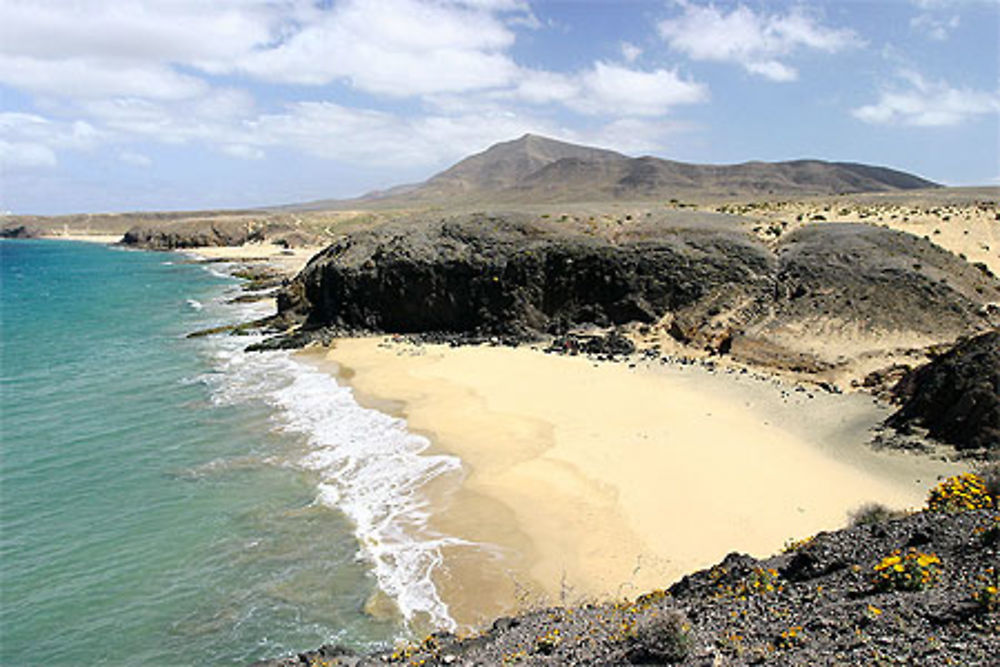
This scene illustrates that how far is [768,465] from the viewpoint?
1648 centimetres

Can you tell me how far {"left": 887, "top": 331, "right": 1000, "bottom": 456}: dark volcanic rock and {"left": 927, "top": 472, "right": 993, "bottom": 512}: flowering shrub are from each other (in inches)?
246

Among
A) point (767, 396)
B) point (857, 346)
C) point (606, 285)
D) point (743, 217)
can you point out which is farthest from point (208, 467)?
point (743, 217)

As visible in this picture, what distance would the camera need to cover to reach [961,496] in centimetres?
1026

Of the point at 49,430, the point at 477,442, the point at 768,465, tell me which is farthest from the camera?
the point at 49,430

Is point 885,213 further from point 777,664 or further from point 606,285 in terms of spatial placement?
point 777,664

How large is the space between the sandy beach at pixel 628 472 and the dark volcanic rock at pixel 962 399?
1267 mm

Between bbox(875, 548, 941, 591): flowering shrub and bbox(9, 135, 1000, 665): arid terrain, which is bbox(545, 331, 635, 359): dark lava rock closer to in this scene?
bbox(9, 135, 1000, 665): arid terrain

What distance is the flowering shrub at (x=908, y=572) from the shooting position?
7.80 metres

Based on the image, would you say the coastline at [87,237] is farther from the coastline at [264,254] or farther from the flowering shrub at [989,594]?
the flowering shrub at [989,594]

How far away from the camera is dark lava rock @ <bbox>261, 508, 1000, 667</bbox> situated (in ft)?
22.2

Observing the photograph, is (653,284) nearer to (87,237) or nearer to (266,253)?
(266,253)

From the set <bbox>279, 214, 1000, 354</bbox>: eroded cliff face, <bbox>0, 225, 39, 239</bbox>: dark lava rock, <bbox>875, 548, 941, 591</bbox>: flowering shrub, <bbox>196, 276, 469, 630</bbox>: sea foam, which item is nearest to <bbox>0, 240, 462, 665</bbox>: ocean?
<bbox>196, 276, 469, 630</bbox>: sea foam

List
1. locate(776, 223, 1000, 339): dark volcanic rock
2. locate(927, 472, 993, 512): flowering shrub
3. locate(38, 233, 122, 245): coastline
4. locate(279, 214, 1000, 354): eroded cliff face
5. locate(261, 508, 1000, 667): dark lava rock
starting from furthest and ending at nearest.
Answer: locate(38, 233, 122, 245): coastline < locate(279, 214, 1000, 354): eroded cliff face < locate(776, 223, 1000, 339): dark volcanic rock < locate(927, 472, 993, 512): flowering shrub < locate(261, 508, 1000, 667): dark lava rock

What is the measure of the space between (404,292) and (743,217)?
21296 mm
